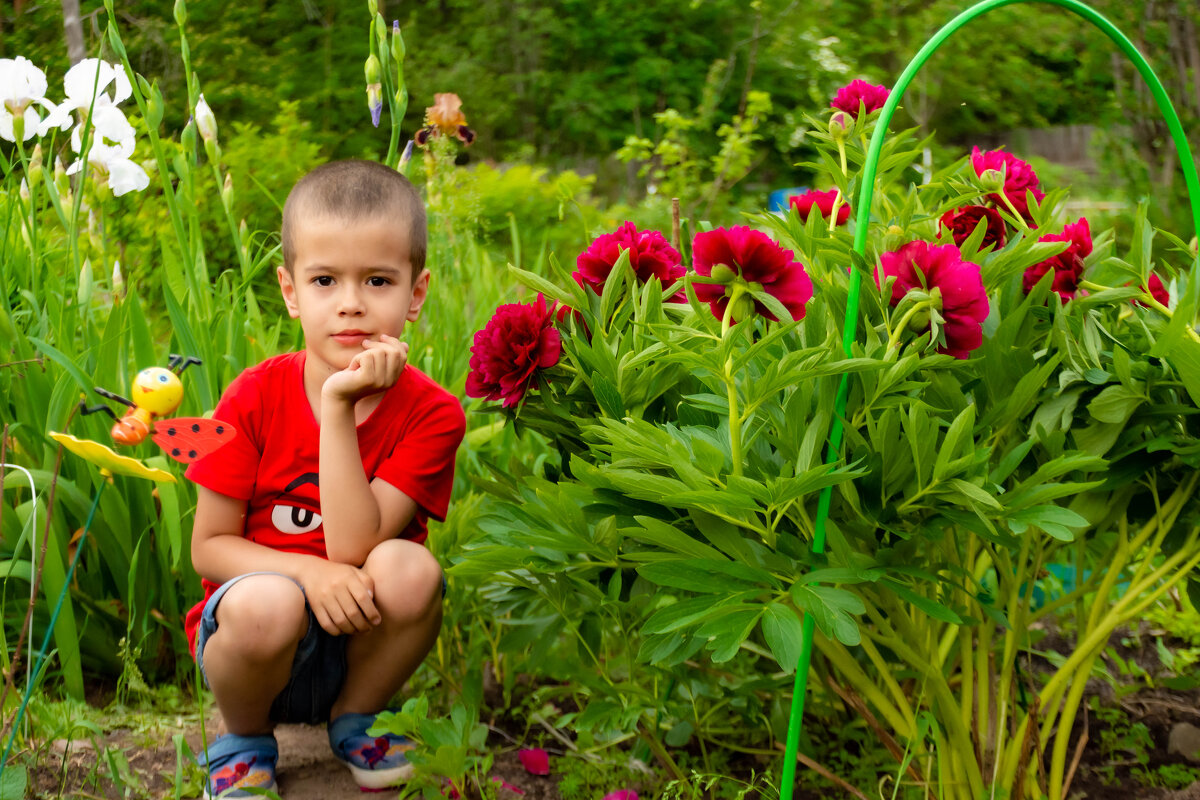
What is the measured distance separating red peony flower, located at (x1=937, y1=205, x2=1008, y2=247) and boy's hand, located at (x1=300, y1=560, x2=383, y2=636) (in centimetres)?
97

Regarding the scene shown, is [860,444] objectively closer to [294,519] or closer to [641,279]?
[641,279]

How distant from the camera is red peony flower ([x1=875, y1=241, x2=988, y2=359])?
107cm

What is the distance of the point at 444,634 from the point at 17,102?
1.29 m

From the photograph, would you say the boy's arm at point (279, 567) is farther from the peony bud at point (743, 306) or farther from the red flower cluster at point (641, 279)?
the peony bud at point (743, 306)

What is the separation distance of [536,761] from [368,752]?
0.91 ft

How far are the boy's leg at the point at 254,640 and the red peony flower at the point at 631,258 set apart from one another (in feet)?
2.09

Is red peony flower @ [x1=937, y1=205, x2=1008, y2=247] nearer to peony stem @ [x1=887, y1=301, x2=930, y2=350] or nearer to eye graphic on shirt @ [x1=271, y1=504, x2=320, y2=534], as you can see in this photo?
peony stem @ [x1=887, y1=301, x2=930, y2=350]

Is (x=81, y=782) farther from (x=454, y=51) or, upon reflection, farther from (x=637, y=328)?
(x=454, y=51)

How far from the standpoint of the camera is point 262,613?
1468mm

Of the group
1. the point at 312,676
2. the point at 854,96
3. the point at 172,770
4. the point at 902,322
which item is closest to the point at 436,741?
the point at 312,676

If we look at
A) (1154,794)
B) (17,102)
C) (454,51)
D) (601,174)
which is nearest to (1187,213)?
(1154,794)

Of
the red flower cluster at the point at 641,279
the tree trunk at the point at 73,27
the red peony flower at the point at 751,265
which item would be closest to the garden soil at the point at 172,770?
the red flower cluster at the point at 641,279

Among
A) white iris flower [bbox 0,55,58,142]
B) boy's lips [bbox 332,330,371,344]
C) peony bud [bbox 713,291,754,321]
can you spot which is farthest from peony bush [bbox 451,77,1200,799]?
white iris flower [bbox 0,55,58,142]

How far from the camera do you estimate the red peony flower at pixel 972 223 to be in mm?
1383
